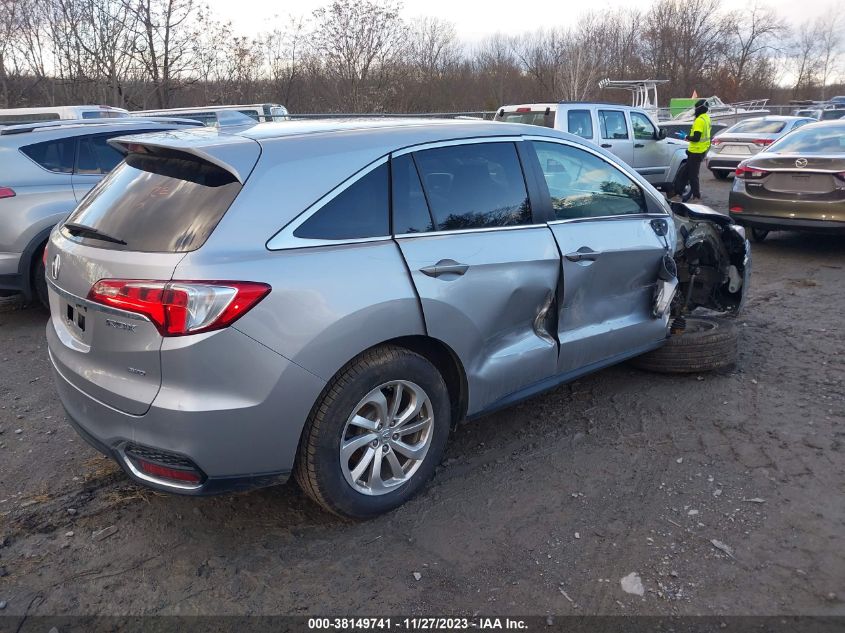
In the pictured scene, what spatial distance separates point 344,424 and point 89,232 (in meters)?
1.40

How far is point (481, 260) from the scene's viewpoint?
11.0 feet

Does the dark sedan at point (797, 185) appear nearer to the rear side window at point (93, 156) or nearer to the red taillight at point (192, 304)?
the rear side window at point (93, 156)

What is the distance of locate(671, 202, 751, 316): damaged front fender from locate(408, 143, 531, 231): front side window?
197 centimetres

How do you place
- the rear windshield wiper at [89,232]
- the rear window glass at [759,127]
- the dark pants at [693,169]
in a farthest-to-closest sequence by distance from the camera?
the rear window glass at [759,127]
the dark pants at [693,169]
the rear windshield wiper at [89,232]

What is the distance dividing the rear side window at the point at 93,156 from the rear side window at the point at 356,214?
4517 millimetres

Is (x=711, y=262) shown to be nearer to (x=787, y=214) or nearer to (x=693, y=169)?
(x=787, y=214)

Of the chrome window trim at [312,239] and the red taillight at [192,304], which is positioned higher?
the chrome window trim at [312,239]

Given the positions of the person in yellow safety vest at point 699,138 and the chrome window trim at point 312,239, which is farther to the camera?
the person in yellow safety vest at point 699,138

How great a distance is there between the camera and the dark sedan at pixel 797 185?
812 cm

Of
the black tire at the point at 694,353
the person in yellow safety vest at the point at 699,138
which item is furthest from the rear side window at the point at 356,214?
the person in yellow safety vest at the point at 699,138

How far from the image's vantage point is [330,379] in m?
2.84

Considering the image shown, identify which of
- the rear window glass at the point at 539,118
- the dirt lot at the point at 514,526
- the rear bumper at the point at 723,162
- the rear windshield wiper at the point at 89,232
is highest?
the rear window glass at the point at 539,118

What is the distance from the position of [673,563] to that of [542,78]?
40.1 meters

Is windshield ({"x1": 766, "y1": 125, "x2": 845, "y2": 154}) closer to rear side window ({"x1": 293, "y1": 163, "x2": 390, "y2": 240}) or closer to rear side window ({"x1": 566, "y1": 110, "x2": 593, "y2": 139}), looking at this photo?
rear side window ({"x1": 566, "y1": 110, "x2": 593, "y2": 139})
